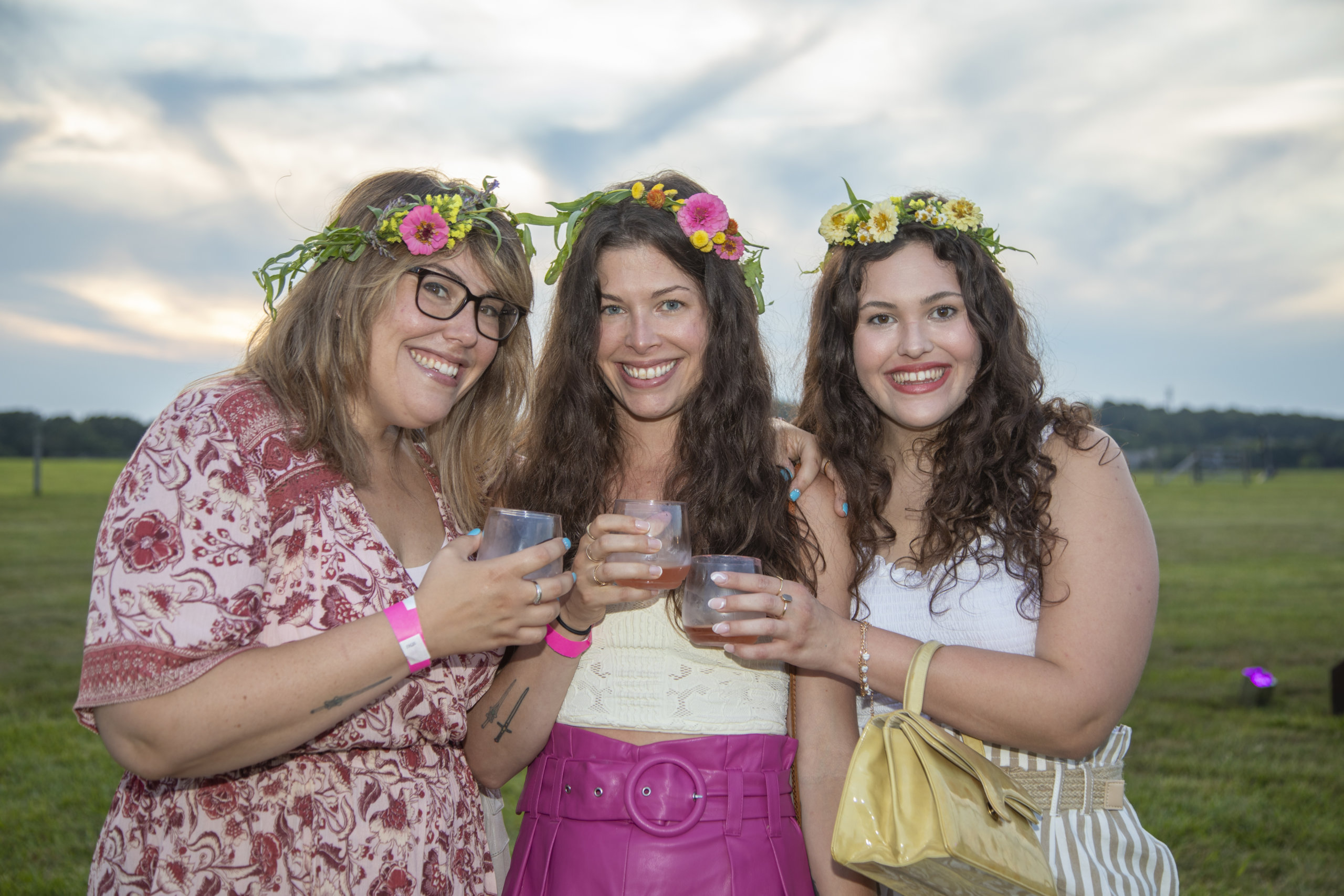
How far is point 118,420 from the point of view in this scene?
3512 centimetres

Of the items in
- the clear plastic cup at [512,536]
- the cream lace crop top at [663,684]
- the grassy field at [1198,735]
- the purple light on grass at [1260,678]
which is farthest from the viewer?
the purple light on grass at [1260,678]

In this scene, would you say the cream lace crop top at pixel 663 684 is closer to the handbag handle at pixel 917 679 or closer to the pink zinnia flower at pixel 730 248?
the handbag handle at pixel 917 679

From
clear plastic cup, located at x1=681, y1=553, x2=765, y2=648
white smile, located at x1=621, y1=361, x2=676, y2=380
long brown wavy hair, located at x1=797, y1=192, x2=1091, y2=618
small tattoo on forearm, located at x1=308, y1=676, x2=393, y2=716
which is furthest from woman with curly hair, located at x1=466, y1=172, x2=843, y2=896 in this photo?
small tattoo on forearm, located at x1=308, y1=676, x2=393, y2=716

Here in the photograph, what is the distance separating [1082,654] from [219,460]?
2.24m

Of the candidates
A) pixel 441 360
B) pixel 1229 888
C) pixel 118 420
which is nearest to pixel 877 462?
pixel 441 360

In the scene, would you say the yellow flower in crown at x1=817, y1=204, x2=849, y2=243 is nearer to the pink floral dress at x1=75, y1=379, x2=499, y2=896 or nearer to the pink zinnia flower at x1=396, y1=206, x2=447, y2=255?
the pink zinnia flower at x1=396, y1=206, x2=447, y2=255

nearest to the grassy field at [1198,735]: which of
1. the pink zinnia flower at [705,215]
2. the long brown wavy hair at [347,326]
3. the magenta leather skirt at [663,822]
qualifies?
the magenta leather skirt at [663,822]

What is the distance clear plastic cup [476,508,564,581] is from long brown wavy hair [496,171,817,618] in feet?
2.28

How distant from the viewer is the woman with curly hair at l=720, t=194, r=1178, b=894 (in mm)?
2451

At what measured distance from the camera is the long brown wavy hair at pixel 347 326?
2418 millimetres

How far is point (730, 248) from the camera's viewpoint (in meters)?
2.95

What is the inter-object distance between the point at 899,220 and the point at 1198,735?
601 cm

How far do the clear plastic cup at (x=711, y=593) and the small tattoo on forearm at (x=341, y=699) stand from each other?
0.77m

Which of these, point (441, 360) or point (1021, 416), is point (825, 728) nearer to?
point (1021, 416)
